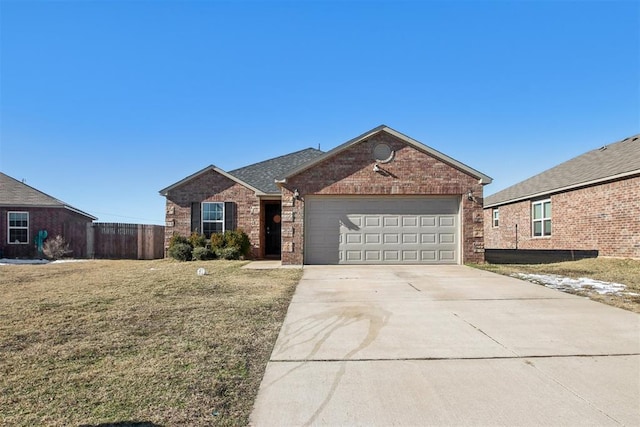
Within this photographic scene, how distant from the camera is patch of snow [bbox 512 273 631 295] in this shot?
8055 mm

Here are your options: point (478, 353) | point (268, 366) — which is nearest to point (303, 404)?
point (268, 366)

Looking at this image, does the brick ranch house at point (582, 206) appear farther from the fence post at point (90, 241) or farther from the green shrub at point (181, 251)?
the fence post at point (90, 241)

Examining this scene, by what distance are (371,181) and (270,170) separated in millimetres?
7480

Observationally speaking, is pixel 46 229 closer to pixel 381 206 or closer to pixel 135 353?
pixel 381 206

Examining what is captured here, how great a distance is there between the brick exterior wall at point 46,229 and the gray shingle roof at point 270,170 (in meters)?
8.00

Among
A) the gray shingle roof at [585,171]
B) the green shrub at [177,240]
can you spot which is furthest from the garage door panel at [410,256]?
the green shrub at [177,240]

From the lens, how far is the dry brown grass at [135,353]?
2959mm

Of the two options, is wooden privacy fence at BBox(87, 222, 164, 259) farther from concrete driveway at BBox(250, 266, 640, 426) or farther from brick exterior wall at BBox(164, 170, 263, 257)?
Result: concrete driveway at BBox(250, 266, 640, 426)

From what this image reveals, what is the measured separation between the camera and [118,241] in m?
18.2

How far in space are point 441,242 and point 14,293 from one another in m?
11.9

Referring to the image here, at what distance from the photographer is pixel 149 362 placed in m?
3.90

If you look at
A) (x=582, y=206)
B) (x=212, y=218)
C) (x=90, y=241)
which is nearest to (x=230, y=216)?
(x=212, y=218)

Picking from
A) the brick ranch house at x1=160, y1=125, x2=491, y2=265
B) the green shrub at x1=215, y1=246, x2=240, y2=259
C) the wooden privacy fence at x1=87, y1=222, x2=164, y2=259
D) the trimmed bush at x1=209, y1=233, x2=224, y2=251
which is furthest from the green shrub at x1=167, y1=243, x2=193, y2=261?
the brick ranch house at x1=160, y1=125, x2=491, y2=265

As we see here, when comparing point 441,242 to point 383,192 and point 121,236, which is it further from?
point 121,236
